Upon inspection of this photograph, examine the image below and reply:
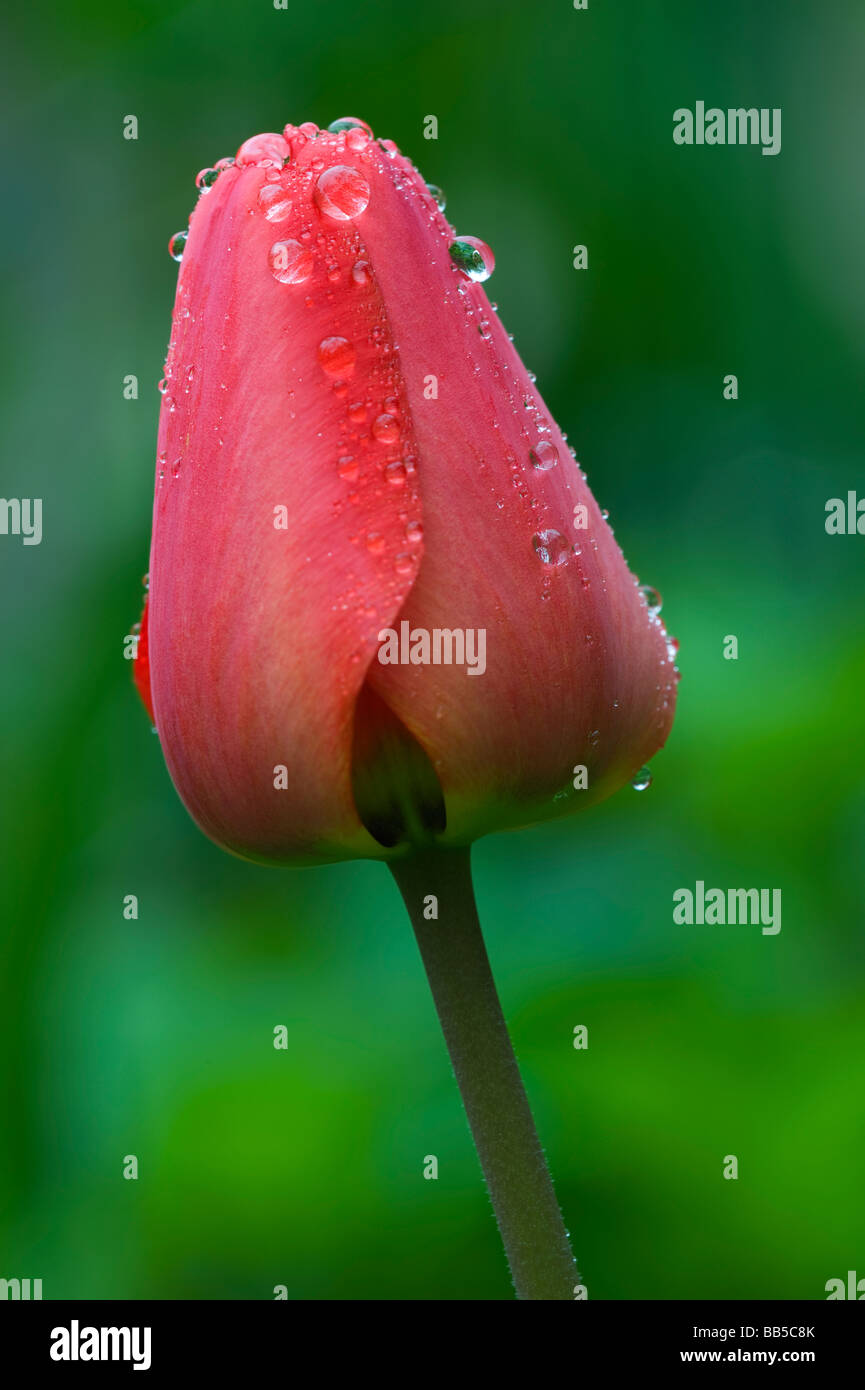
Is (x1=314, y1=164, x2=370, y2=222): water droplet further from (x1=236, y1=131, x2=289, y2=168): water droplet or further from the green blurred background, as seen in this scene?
the green blurred background

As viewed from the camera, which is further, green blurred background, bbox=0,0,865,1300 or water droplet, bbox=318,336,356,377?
green blurred background, bbox=0,0,865,1300

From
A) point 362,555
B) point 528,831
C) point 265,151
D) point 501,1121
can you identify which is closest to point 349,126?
point 265,151

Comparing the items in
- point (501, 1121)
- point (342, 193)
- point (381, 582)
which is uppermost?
point (342, 193)

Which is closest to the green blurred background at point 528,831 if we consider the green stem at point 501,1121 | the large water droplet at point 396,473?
the green stem at point 501,1121

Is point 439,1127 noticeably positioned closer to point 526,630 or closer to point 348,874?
point 348,874

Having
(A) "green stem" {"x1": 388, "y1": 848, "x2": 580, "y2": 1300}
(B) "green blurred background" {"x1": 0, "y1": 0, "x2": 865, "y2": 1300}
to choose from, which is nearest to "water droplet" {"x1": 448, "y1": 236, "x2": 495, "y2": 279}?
(A) "green stem" {"x1": 388, "y1": 848, "x2": 580, "y2": 1300}

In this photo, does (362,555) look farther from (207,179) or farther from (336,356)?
(207,179)

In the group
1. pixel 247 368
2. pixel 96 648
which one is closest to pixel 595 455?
pixel 96 648
